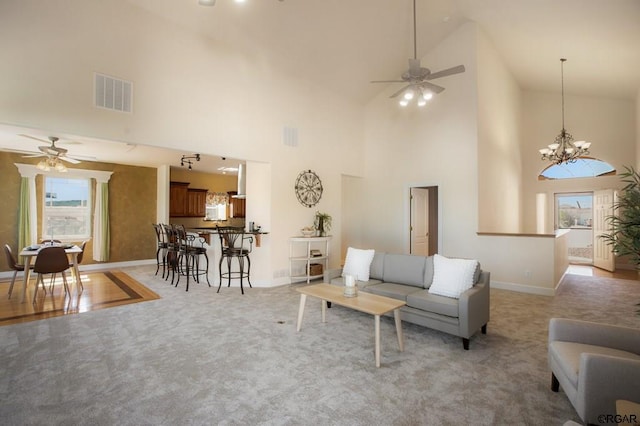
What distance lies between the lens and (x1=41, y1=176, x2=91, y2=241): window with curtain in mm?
7020

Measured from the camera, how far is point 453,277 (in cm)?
347

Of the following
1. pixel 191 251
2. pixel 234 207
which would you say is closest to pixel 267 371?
pixel 191 251

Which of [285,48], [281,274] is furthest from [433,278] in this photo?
[285,48]

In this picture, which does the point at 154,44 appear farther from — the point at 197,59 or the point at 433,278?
the point at 433,278

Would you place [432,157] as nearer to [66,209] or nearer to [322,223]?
[322,223]

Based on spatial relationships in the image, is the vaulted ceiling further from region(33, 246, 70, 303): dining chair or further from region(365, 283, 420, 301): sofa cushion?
region(365, 283, 420, 301): sofa cushion

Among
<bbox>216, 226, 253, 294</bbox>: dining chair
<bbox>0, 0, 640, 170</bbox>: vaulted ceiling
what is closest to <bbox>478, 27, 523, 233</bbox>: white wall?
<bbox>0, 0, 640, 170</bbox>: vaulted ceiling

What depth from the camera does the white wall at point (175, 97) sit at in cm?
373

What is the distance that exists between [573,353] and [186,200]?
8993 mm

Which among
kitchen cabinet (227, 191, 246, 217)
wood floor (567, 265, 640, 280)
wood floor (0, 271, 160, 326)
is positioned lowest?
wood floor (567, 265, 640, 280)

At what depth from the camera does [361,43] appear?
606 cm

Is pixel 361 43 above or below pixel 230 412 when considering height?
above

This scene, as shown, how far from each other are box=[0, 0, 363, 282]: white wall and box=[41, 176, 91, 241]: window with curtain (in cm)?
433

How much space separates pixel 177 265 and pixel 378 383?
5132mm
